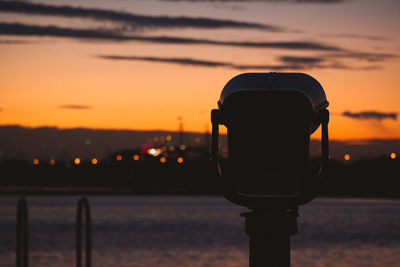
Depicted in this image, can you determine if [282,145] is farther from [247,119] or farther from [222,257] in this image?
[222,257]

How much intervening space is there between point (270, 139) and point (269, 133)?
2 cm

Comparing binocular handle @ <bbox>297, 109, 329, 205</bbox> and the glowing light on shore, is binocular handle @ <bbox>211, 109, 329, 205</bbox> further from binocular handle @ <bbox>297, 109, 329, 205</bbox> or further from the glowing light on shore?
the glowing light on shore

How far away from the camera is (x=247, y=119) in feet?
8.87

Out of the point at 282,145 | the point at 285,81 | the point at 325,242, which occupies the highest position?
the point at 285,81

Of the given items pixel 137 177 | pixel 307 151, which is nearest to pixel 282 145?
pixel 307 151

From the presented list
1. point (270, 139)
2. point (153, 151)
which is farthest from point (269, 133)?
point (153, 151)

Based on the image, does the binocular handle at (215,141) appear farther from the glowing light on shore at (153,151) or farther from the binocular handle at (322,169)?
the glowing light on shore at (153,151)

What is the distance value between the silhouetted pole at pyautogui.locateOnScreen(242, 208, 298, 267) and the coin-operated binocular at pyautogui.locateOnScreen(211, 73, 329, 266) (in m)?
0.05

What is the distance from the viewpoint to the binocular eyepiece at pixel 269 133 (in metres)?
2.63

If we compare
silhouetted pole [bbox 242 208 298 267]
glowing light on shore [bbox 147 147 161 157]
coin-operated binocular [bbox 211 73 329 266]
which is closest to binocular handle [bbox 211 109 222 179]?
coin-operated binocular [bbox 211 73 329 266]

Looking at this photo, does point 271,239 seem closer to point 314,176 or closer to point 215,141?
point 314,176

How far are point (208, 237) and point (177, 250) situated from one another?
393 inches

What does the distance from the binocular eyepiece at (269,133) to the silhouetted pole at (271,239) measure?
106 mm

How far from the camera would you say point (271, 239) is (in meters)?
2.51
